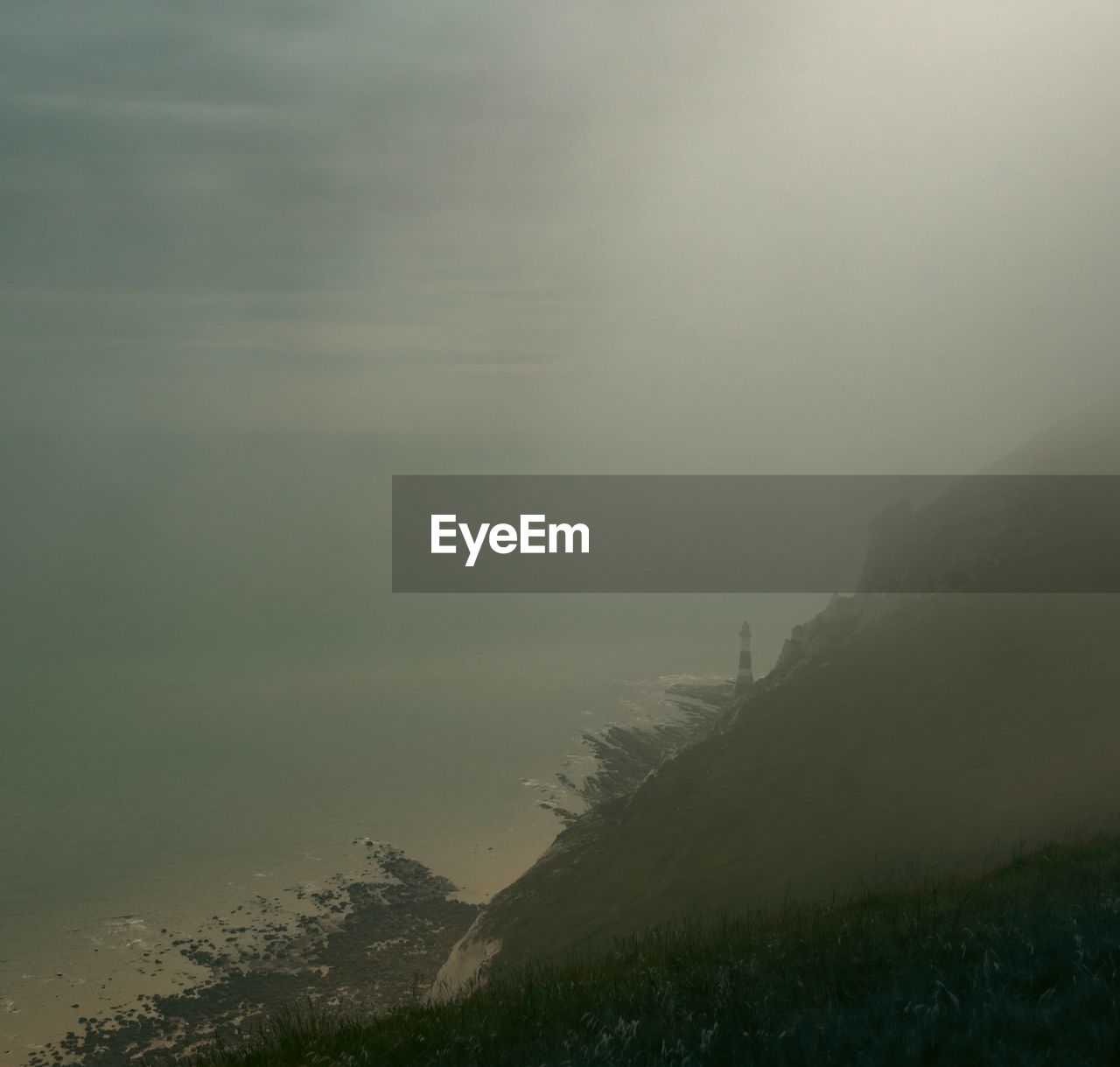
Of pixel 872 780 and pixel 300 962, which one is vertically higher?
pixel 872 780

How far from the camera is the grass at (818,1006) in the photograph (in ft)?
17.5

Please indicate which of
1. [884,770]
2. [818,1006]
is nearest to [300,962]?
[884,770]

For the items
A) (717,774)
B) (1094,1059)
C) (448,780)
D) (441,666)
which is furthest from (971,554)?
(441,666)

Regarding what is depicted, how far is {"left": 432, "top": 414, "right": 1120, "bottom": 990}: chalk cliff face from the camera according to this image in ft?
69.1

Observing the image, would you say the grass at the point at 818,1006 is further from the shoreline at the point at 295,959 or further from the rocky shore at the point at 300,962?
the rocky shore at the point at 300,962

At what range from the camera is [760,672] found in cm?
9731

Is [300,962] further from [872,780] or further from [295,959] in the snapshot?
[872,780]

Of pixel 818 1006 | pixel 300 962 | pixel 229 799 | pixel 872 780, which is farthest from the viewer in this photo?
pixel 229 799

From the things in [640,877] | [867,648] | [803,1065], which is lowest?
[640,877]

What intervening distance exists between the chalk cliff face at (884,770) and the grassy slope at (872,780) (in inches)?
3.0

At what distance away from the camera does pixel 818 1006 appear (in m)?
6.08

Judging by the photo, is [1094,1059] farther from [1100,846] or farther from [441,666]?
[441,666]

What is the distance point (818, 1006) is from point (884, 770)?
23605mm

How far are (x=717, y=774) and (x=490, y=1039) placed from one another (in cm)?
2918
